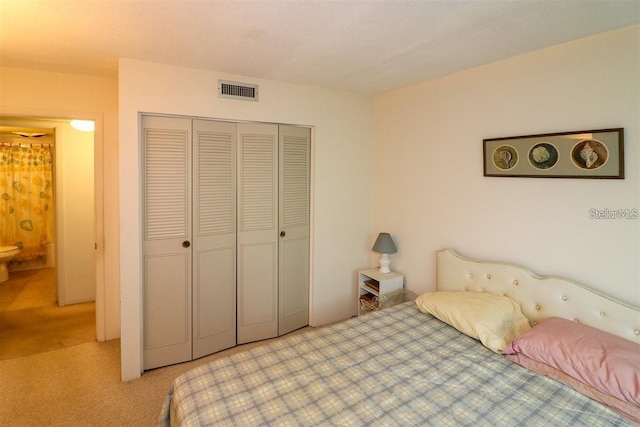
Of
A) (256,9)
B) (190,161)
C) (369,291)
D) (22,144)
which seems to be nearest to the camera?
(256,9)

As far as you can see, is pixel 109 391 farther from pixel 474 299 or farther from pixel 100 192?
pixel 474 299

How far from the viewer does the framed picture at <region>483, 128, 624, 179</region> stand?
1.95 metres

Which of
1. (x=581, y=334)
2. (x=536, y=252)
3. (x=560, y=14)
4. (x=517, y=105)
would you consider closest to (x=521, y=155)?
(x=517, y=105)

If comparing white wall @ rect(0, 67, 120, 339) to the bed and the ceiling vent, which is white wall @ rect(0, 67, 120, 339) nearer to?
the ceiling vent

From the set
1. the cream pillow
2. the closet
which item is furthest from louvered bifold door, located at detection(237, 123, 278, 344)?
the cream pillow

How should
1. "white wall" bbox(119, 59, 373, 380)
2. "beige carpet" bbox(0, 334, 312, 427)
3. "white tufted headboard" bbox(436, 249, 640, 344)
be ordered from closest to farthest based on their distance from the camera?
"white tufted headboard" bbox(436, 249, 640, 344) → "beige carpet" bbox(0, 334, 312, 427) → "white wall" bbox(119, 59, 373, 380)

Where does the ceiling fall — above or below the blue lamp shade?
above

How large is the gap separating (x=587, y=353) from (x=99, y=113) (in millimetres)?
3825

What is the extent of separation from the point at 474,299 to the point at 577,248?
0.68 meters

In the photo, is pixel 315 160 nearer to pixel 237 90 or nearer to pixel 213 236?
pixel 237 90

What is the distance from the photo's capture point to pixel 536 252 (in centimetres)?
232

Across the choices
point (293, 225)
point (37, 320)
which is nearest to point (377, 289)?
point (293, 225)

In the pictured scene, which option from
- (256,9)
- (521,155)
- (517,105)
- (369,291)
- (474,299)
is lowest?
(369,291)

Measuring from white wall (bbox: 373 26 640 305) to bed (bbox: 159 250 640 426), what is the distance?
0.21 m
